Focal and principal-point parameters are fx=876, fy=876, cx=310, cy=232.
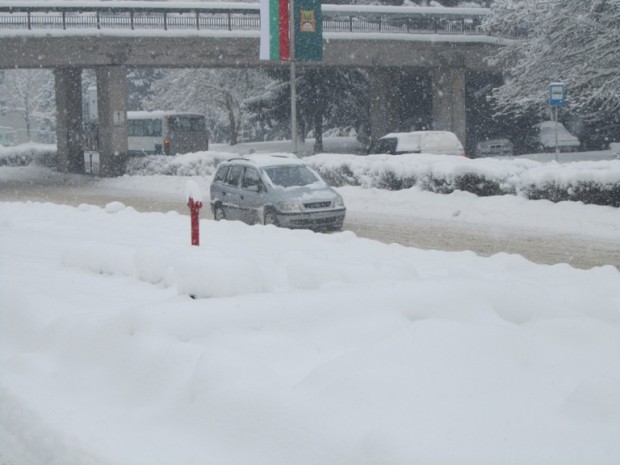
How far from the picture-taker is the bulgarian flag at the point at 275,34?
2800 centimetres

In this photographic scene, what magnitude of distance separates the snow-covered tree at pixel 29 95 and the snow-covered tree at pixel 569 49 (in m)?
62.1

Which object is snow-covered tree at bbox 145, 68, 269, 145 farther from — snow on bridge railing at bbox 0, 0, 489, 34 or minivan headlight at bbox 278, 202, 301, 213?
minivan headlight at bbox 278, 202, 301, 213

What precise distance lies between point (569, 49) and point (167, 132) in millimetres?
28410

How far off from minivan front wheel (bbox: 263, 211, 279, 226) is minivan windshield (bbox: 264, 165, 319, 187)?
82 centimetres

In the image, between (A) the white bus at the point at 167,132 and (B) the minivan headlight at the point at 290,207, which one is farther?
(A) the white bus at the point at 167,132

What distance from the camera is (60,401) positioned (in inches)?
239

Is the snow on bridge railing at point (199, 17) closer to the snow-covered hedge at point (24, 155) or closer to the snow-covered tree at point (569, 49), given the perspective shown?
the snow-covered tree at point (569, 49)

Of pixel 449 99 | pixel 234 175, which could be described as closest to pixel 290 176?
pixel 234 175

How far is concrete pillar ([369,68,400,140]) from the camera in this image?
161 feet

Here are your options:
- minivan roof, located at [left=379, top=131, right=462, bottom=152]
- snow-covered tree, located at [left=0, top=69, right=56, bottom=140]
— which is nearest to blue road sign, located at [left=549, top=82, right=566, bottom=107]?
minivan roof, located at [left=379, top=131, right=462, bottom=152]

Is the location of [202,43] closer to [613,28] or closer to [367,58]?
[367,58]

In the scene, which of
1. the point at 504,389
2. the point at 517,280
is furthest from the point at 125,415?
the point at 517,280

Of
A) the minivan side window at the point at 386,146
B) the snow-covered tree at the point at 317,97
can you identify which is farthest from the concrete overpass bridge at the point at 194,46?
the minivan side window at the point at 386,146

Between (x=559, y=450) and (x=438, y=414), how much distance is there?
0.72 metres
